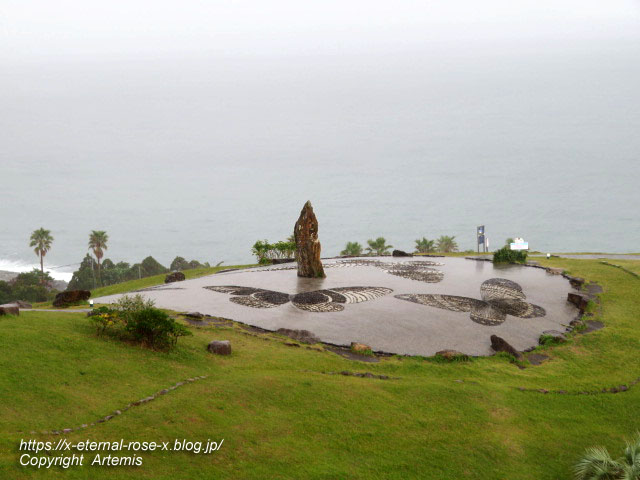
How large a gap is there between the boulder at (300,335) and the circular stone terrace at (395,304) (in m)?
0.38

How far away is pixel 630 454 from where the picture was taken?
11.5 metres

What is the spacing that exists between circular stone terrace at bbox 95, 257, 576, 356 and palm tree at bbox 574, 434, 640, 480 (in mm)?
7788

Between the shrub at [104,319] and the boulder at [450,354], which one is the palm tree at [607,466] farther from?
the shrub at [104,319]

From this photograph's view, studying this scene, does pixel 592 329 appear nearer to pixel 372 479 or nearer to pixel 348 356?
pixel 348 356

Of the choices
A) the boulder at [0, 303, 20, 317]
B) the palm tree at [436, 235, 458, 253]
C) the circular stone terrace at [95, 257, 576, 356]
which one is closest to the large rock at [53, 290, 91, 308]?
the circular stone terrace at [95, 257, 576, 356]

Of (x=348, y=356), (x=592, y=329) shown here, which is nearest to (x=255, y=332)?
(x=348, y=356)

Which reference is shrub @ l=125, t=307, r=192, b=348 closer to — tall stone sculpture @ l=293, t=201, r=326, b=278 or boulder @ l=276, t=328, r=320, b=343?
boulder @ l=276, t=328, r=320, b=343

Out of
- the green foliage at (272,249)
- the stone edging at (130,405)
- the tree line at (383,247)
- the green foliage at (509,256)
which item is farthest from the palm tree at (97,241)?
the stone edging at (130,405)

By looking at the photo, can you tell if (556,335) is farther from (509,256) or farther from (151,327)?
(509,256)

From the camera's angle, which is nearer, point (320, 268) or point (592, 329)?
point (592, 329)

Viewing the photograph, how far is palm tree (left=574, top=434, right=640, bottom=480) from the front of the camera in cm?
1098

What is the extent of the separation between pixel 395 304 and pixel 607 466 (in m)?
13.5

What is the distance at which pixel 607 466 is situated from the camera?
1129 centimetres

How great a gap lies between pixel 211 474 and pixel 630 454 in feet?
30.2
